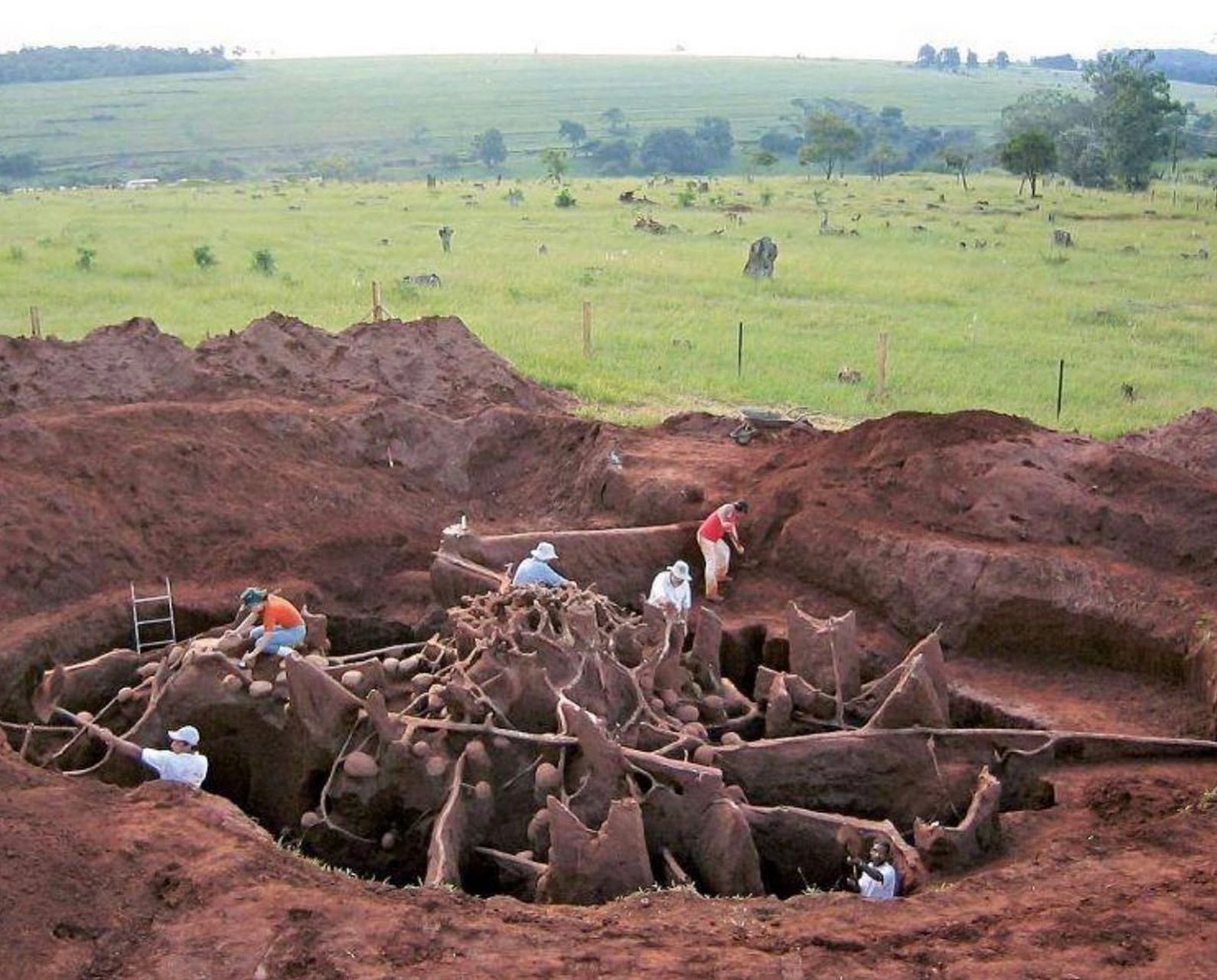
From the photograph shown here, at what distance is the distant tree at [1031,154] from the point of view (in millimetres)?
53500

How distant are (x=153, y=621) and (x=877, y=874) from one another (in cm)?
779

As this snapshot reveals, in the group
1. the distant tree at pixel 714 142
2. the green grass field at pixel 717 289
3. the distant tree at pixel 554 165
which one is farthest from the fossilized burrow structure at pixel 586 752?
the distant tree at pixel 714 142

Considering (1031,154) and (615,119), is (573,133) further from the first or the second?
(1031,154)

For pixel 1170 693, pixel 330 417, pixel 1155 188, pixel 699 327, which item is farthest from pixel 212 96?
pixel 1170 693

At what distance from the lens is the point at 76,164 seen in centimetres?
8212

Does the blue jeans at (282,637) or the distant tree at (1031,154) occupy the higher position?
the distant tree at (1031,154)

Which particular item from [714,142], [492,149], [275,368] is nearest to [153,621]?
[275,368]

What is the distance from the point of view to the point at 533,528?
17125 mm

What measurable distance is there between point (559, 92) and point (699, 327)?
10727 centimetres

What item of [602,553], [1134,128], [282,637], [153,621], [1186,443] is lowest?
[153,621]

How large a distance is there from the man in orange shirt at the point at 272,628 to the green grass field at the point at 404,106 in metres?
66.3

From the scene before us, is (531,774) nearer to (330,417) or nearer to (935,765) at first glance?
(935,765)

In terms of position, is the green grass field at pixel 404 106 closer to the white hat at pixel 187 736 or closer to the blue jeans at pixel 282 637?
the blue jeans at pixel 282 637

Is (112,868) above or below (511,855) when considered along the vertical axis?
above
